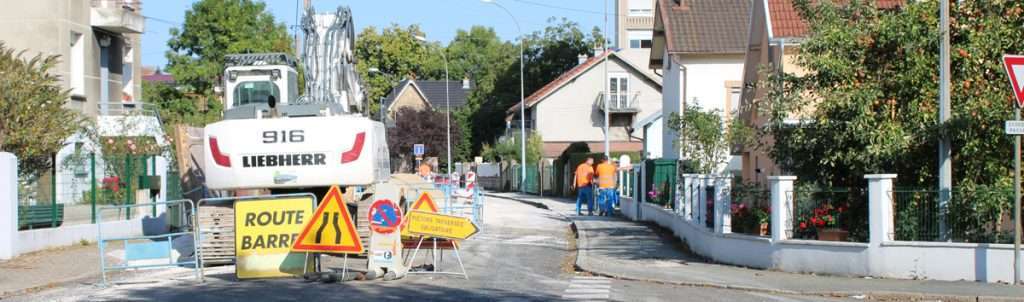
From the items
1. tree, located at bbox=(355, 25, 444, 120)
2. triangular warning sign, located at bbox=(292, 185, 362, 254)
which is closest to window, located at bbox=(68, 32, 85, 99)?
triangular warning sign, located at bbox=(292, 185, 362, 254)

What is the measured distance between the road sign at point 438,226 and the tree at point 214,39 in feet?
144

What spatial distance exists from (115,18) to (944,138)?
2885 cm

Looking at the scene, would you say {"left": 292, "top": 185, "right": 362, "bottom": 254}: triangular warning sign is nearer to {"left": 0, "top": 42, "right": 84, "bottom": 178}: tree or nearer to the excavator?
the excavator

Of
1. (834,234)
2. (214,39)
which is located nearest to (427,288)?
(834,234)

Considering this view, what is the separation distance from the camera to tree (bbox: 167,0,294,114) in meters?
59.8

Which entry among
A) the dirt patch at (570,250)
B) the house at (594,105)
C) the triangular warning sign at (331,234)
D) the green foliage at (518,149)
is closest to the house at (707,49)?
the dirt patch at (570,250)

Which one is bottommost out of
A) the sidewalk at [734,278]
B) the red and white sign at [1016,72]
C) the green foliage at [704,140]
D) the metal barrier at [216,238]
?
the sidewalk at [734,278]

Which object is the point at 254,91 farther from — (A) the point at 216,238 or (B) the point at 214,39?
(B) the point at 214,39

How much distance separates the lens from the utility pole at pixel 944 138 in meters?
16.1

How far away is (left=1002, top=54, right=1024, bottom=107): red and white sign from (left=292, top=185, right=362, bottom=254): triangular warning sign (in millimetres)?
7633

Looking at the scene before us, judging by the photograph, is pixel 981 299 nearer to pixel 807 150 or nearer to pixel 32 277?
pixel 807 150

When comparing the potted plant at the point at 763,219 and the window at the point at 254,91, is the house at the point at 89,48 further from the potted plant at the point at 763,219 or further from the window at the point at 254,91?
the potted plant at the point at 763,219

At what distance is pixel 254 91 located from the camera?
26.7 meters

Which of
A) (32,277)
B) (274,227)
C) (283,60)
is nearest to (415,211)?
(274,227)
